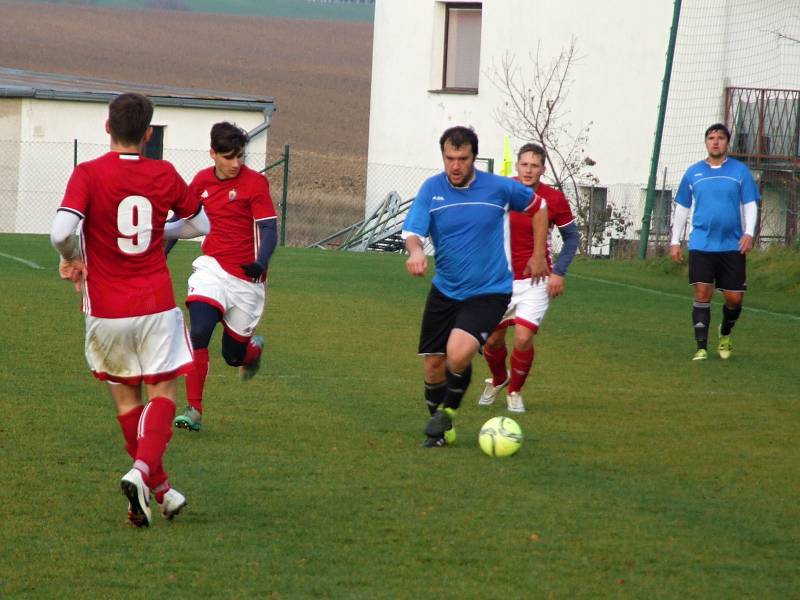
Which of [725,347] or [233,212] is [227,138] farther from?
[725,347]

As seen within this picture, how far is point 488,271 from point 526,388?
299 cm

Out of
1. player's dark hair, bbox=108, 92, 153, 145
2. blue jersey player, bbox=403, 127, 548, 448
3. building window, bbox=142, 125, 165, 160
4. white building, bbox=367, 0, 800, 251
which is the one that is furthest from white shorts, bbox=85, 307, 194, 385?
building window, bbox=142, 125, 165, 160

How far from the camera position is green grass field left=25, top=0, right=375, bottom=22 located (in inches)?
3634

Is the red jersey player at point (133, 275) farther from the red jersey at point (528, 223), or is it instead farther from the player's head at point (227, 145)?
the red jersey at point (528, 223)

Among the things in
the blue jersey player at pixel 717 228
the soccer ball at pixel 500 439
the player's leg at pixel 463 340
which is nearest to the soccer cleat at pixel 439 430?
the player's leg at pixel 463 340

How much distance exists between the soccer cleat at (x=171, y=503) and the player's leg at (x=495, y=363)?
4163 millimetres

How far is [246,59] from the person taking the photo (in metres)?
79.9

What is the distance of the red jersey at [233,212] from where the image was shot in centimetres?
893

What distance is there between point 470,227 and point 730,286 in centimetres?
564

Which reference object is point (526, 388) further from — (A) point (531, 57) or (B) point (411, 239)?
(A) point (531, 57)

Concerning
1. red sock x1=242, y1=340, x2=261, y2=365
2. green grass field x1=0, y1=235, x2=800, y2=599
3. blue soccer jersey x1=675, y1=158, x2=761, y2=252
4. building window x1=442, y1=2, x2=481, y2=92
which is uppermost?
building window x1=442, y1=2, x2=481, y2=92

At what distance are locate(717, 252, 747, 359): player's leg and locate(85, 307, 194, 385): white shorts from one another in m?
7.92

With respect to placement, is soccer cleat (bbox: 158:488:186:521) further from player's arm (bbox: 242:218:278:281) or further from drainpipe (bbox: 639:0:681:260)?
drainpipe (bbox: 639:0:681:260)

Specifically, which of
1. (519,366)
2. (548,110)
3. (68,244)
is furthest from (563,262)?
(548,110)
